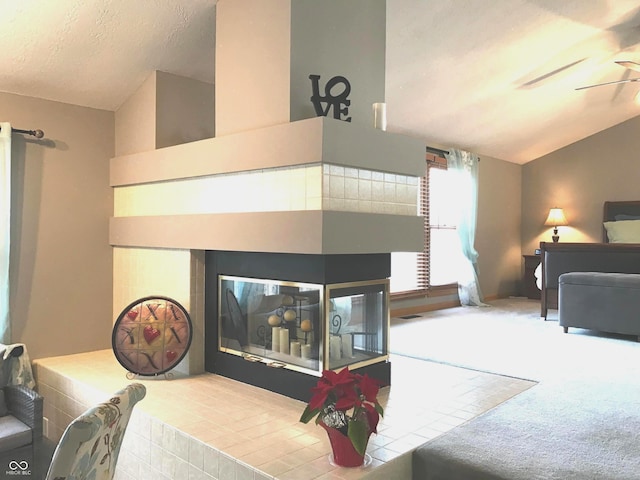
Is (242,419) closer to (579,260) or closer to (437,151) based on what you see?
(579,260)

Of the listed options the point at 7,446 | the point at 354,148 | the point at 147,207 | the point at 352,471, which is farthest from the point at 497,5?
the point at 7,446

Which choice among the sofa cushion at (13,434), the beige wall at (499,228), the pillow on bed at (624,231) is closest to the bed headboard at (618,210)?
the pillow on bed at (624,231)

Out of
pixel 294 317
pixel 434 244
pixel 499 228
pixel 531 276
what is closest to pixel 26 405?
pixel 294 317

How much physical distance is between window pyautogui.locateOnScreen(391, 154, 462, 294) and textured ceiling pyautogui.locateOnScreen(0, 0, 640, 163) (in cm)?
50

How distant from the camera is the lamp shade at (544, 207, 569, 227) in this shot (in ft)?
26.3

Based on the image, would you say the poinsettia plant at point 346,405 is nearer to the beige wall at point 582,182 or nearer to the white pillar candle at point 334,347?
the white pillar candle at point 334,347

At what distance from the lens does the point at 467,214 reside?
7059mm

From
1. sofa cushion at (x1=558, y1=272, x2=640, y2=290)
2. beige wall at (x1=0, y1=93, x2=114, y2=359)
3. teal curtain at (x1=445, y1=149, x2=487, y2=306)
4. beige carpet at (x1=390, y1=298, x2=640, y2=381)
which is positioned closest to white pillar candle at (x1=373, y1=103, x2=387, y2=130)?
beige carpet at (x1=390, y1=298, x2=640, y2=381)

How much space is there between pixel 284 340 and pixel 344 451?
1.05m

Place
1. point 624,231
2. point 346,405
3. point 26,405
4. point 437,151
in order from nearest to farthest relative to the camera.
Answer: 1. point 346,405
2. point 26,405
3. point 437,151
4. point 624,231

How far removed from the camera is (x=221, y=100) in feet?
10.2

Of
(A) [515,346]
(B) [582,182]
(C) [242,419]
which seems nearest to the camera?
(C) [242,419]

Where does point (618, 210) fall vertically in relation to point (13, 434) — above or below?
above

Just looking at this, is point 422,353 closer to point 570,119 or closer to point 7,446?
point 7,446
